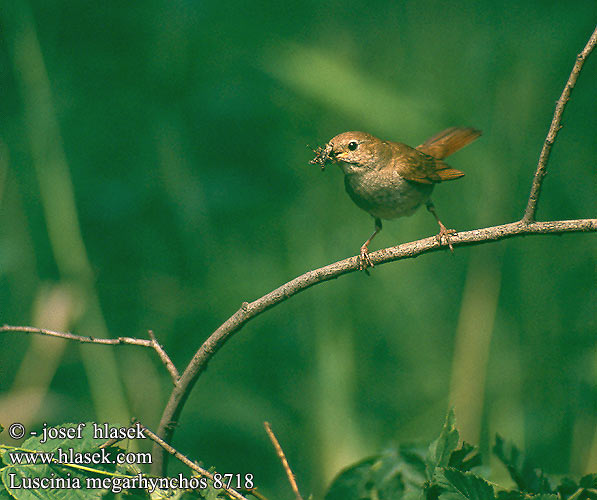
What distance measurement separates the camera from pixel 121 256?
1.97m

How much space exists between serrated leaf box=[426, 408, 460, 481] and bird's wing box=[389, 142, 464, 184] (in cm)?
80

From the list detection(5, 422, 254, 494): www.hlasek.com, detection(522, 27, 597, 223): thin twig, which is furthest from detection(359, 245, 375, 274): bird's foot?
detection(5, 422, 254, 494): www.hlasek.com

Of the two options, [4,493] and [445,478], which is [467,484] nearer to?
[445,478]

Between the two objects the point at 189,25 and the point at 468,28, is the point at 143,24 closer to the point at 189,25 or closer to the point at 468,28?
the point at 189,25

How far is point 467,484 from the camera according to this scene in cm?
67

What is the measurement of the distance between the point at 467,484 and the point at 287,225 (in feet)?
4.15

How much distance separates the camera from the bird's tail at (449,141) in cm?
158

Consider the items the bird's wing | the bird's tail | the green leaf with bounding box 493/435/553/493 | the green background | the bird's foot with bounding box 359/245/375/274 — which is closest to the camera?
the green leaf with bounding box 493/435/553/493

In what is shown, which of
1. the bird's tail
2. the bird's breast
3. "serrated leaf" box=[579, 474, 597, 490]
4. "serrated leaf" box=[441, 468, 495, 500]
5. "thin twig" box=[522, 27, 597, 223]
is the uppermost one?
the bird's tail

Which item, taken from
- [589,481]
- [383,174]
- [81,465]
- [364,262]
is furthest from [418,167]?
[81,465]

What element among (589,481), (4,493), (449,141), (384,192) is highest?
(449,141)

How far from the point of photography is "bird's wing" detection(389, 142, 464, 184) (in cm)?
144

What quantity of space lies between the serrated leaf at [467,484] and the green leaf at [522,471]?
0.42 feet

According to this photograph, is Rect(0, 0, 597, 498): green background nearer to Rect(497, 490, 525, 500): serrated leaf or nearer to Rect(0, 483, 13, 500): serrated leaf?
Rect(497, 490, 525, 500): serrated leaf
